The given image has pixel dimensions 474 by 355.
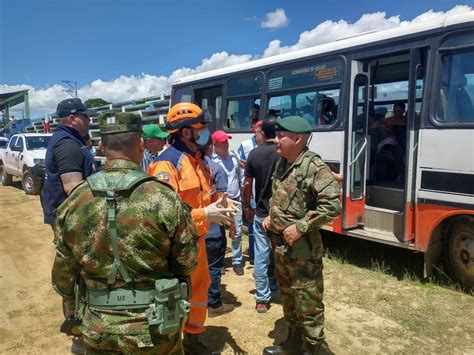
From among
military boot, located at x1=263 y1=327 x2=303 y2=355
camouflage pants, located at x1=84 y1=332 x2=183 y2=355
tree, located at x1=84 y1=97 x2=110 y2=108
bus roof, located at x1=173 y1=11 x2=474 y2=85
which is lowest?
military boot, located at x1=263 y1=327 x2=303 y2=355

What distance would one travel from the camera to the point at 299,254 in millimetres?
3004

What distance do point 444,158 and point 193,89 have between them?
549 cm

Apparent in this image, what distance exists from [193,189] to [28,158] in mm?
11067

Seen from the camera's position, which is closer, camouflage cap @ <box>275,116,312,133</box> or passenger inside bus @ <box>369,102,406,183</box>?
camouflage cap @ <box>275,116,312,133</box>

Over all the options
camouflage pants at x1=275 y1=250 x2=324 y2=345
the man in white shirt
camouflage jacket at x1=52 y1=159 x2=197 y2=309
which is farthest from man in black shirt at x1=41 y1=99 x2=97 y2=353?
the man in white shirt

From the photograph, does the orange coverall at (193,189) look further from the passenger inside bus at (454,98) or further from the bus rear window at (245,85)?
the bus rear window at (245,85)

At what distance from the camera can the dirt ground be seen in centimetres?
362

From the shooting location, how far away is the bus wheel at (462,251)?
4.50m

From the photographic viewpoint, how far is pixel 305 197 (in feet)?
9.86

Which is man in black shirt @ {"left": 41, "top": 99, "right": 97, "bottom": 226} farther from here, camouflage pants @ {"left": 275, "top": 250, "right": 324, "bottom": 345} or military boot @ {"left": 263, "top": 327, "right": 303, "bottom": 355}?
military boot @ {"left": 263, "top": 327, "right": 303, "bottom": 355}

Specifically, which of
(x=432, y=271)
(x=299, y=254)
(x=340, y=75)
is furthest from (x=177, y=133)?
(x=432, y=271)

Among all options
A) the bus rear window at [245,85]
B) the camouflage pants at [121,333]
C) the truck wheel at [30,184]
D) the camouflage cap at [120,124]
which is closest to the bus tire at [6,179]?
the truck wheel at [30,184]

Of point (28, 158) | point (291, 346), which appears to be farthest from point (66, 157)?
point (28, 158)

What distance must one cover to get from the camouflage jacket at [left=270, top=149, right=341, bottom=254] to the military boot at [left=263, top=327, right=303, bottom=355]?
903 millimetres
